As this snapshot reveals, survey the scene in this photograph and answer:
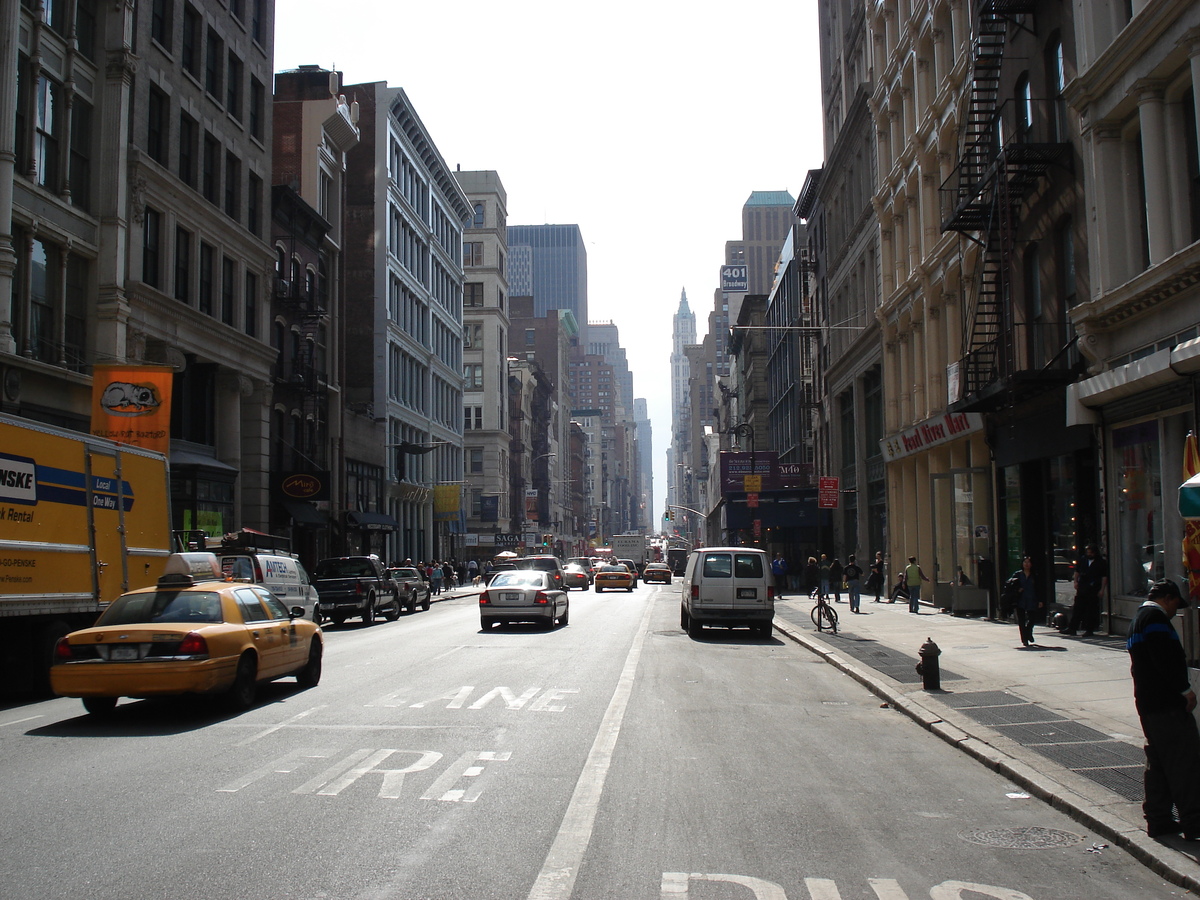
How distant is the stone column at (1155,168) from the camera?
1692 cm

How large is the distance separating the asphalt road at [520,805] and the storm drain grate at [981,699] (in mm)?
962

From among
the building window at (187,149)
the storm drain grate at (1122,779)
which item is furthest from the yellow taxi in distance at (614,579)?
the storm drain grate at (1122,779)

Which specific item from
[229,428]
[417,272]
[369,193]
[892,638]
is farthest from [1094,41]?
[417,272]

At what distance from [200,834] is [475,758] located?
3054 mm

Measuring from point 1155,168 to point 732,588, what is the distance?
11.9m

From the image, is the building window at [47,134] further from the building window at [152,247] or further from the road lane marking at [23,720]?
the road lane marking at [23,720]

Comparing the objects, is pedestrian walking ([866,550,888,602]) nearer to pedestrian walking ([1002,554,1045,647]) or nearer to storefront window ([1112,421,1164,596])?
storefront window ([1112,421,1164,596])

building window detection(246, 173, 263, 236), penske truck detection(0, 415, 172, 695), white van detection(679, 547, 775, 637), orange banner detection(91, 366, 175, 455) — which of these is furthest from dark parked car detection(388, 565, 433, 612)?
penske truck detection(0, 415, 172, 695)

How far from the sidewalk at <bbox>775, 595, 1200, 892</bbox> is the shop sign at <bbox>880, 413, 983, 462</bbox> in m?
5.95

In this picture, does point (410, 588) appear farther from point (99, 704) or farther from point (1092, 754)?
point (1092, 754)

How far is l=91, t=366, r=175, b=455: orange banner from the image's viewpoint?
25.9 meters

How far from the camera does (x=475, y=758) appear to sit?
9.57 metres

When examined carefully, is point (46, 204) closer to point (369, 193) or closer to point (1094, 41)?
point (1094, 41)

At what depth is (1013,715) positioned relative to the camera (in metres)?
12.0
